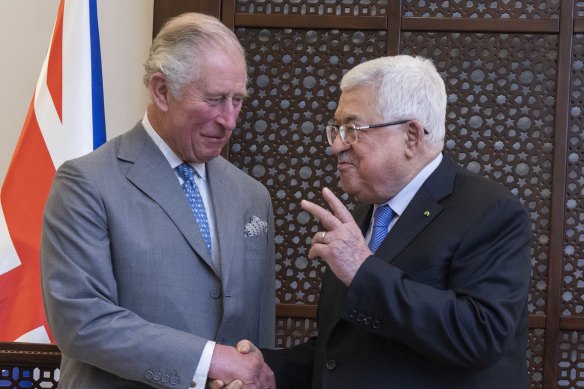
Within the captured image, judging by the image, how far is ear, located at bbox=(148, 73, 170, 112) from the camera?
2176mm

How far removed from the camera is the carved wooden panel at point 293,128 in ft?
11.6

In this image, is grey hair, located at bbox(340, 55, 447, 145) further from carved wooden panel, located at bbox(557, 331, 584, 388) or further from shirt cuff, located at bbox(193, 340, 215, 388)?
carved wooden panel, located at bbox(557, 331, 584, 388)

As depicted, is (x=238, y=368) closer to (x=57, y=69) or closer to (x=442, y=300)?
(x=442, y=300)

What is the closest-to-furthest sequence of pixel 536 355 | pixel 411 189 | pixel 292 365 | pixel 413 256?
1. pixel 413 256
2. pixel 411 189
3. pixel 292 365
4. pixel 536 355

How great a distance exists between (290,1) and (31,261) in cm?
140

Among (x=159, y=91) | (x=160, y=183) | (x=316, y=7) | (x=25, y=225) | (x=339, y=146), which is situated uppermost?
(x=316, y=7)

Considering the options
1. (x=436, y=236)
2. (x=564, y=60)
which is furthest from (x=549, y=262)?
(x=436, y=236)

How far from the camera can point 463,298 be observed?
1.83 metres

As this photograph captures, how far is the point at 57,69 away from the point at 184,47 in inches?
49.6

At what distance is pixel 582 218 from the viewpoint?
343cm

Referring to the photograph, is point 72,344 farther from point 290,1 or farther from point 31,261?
point 290,1

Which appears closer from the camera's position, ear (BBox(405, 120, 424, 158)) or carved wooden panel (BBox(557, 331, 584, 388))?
ear (BBox(405, 120, 424, 158))

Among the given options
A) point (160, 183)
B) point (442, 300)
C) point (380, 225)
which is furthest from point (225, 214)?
point (442, 300)

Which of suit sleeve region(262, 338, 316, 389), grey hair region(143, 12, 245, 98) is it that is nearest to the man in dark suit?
suit sleeve region(262, 338, 316, 389)
